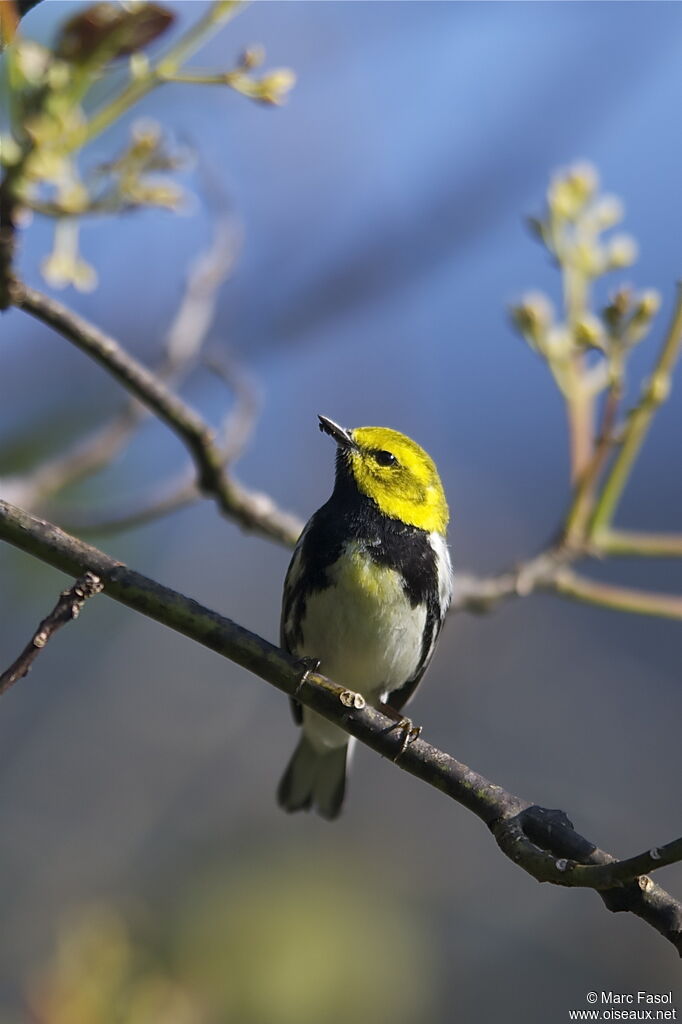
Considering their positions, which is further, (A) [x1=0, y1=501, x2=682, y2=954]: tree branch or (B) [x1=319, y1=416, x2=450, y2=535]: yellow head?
(B) [x1=319, y1=416, x2=450, y2=535]: yellow head

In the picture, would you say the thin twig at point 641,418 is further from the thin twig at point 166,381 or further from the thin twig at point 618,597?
the thin twig at point 166,381

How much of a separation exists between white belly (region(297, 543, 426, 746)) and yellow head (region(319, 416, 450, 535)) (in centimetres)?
27

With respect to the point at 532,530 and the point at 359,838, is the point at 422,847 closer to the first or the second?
the point at 359,838

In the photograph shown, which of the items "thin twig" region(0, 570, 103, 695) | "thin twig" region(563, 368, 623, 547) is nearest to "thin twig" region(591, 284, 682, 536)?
"thin twig" region(563, 368, 623, 547)

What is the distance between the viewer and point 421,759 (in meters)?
2.04

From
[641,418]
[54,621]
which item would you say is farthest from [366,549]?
[54,621]

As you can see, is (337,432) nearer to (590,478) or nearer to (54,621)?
(590,478)

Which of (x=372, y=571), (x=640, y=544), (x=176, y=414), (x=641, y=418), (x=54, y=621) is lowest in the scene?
(x=54, y=621)

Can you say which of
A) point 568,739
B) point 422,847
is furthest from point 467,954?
point 568,739

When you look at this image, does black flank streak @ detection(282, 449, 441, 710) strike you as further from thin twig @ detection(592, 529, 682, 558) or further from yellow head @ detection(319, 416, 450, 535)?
thin twig @ detection(592, 529, 682, 558)

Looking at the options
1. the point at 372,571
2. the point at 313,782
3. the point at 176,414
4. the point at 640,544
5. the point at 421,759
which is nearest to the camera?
the point at 421,759

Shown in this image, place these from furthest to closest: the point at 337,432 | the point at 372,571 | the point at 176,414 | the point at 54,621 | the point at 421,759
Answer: the point at 337,432 < the point at 372,571 < the point at 176,414 < the point at 421,759 < the point at 54,621

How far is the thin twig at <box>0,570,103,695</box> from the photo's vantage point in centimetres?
175

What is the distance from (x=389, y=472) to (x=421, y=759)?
167 centimetres
